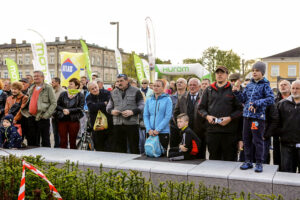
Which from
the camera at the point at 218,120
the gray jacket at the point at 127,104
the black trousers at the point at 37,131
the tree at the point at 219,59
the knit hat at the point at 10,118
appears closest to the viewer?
the camera at the point at 218,120

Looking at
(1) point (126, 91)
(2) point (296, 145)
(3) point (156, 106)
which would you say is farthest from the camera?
(1) point (126, 91)

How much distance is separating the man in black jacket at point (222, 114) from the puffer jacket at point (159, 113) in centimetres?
82

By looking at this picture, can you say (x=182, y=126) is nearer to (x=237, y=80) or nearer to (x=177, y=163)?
(x=177, y=163)

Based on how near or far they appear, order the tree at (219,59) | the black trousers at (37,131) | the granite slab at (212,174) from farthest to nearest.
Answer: the tree at (219,59) < the black trousers at (37,131) < the granite slab at (212,174)

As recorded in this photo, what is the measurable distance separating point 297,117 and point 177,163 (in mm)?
2112

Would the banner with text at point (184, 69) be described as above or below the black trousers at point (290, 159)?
above

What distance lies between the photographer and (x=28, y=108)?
7.80 m

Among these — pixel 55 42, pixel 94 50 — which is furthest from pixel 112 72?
pixel 55 42

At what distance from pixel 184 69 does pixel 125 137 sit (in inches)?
746

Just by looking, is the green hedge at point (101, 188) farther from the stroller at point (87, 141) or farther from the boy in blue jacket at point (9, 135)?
the stroller at point (87, 141)

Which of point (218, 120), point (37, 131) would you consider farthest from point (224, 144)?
point (37, 131)

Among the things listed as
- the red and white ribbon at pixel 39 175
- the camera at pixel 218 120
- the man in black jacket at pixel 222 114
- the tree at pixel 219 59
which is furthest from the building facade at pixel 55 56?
the red and white ribbon at pixel 39 175

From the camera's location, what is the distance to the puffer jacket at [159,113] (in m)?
6.32

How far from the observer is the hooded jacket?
17.5 ft
